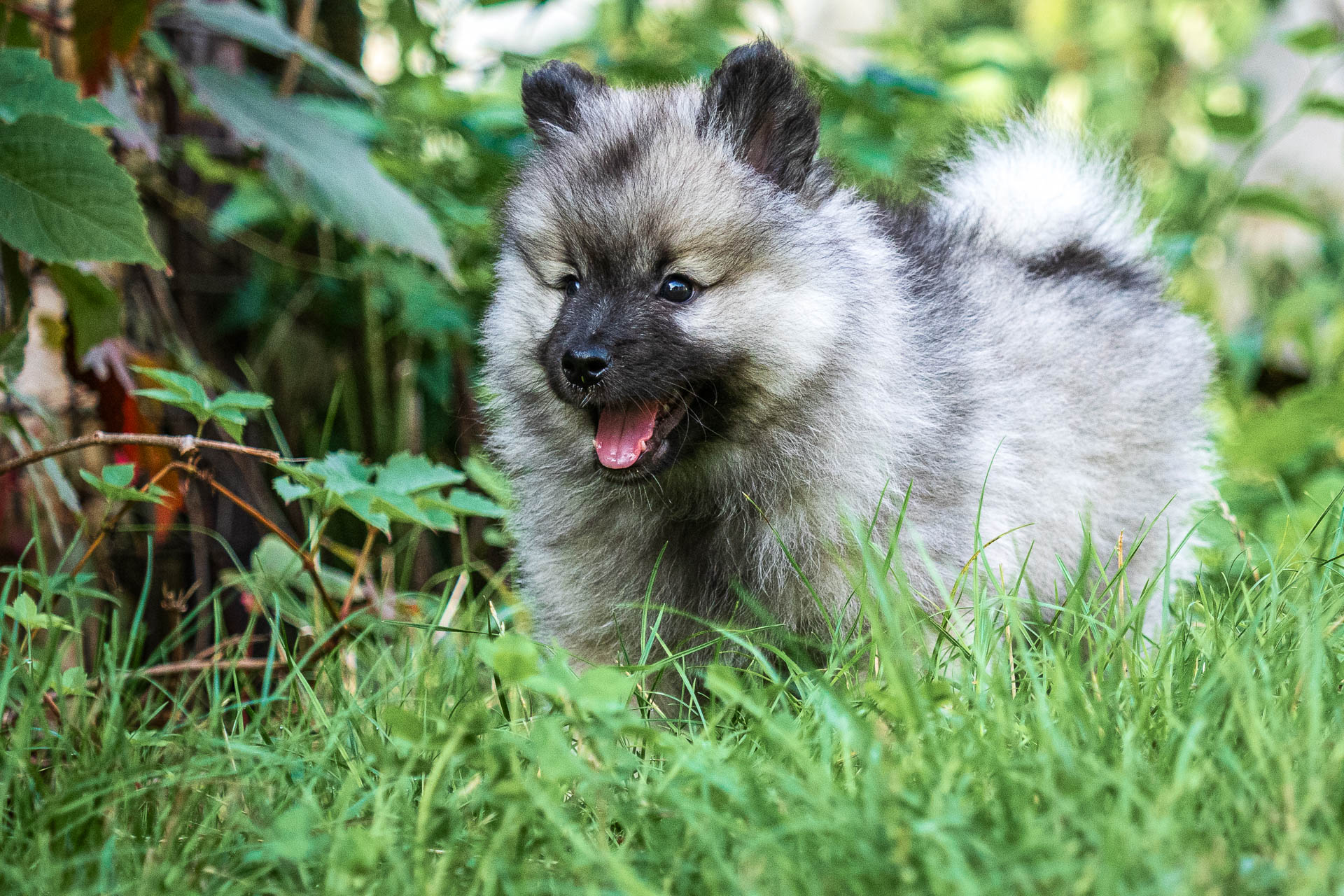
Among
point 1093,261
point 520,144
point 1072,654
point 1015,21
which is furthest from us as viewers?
point 1015,21

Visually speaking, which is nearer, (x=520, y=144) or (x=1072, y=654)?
(x=1072, y=654)

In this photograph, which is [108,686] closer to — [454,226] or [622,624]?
[622,624]

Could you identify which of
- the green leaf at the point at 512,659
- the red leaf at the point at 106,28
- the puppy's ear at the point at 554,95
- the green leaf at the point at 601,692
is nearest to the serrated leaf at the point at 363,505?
the green leaf at the point at 512,659

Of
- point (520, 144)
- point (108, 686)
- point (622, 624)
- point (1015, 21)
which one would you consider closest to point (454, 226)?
point (520, 144)

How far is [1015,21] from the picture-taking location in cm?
1187

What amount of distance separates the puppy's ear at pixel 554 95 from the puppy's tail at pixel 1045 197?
3.95 ft

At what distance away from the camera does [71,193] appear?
7.36 feet

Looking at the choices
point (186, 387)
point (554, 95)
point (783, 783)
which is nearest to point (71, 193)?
point (186, 387)

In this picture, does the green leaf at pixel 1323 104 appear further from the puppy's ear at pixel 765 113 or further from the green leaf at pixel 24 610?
the green leaf at pixel 24 610

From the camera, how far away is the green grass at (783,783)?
141 cm

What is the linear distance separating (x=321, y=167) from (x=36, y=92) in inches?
32.9

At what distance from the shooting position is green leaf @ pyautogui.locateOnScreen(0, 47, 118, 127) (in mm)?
2150

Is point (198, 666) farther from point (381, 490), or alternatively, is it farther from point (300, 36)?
point (300, 36)

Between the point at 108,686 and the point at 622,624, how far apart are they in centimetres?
104
